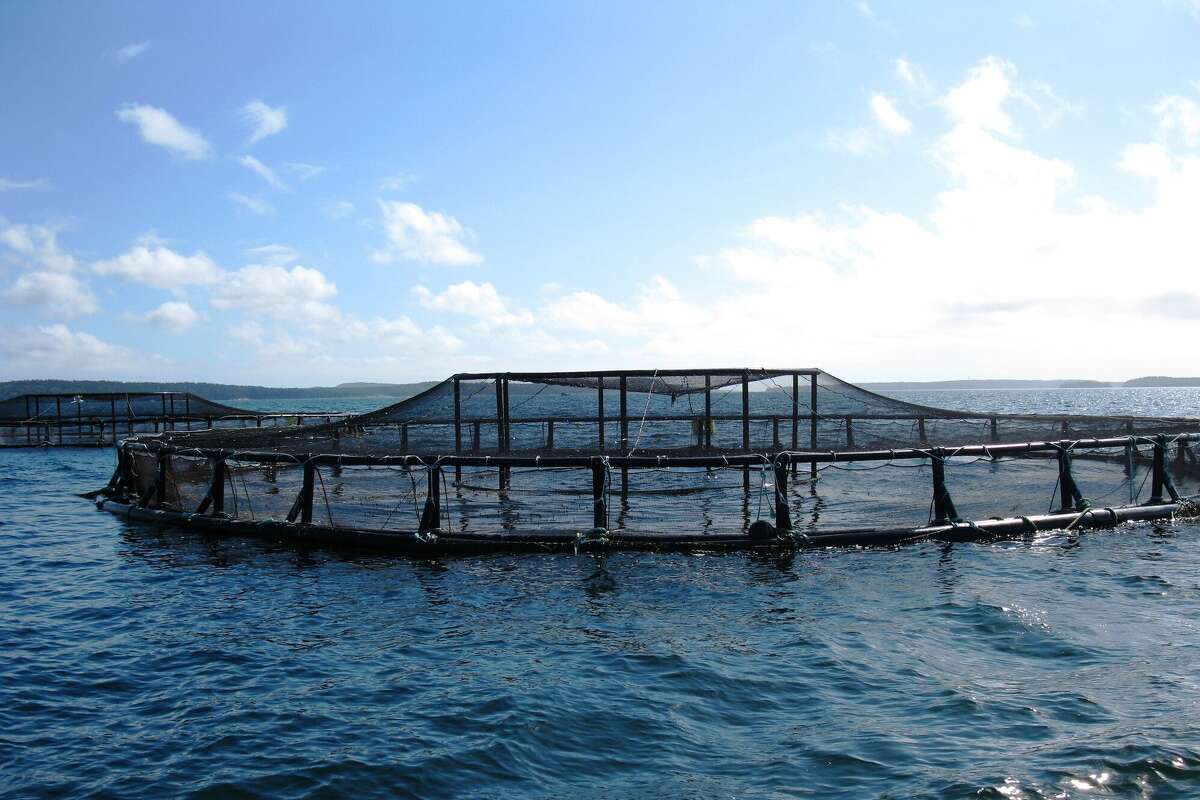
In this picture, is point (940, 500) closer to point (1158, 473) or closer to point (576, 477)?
point (1158, 473)

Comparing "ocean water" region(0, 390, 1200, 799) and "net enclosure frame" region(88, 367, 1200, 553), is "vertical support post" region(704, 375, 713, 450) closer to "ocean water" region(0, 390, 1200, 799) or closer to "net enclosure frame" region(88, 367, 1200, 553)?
"net enclosure frame" region(88, 367, 1200, 553)

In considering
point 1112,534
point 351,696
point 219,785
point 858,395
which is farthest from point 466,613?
point 858,395

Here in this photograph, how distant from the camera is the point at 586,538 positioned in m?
13.2

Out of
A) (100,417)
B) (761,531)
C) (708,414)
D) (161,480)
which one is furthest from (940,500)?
(100,417)

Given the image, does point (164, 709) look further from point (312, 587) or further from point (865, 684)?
point (865, 684)

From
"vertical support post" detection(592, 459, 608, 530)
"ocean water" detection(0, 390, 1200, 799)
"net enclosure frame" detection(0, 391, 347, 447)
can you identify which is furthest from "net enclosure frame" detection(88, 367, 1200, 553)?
"net enclosure frame" detection(0, 391, 347, 447)

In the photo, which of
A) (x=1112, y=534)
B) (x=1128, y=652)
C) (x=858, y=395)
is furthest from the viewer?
(x=858, y=395)

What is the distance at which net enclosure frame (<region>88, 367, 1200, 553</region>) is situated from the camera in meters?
13.6

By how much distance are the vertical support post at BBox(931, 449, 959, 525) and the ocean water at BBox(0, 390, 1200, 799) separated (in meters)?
0.75

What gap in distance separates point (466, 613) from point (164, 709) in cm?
367

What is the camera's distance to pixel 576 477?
27125 mm

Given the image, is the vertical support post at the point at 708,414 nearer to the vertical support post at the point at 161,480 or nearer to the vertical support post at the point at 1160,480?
the vertical support post at the point at 1160,480

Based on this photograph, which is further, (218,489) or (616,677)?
(218,489)

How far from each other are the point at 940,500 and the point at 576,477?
47.7 feet
